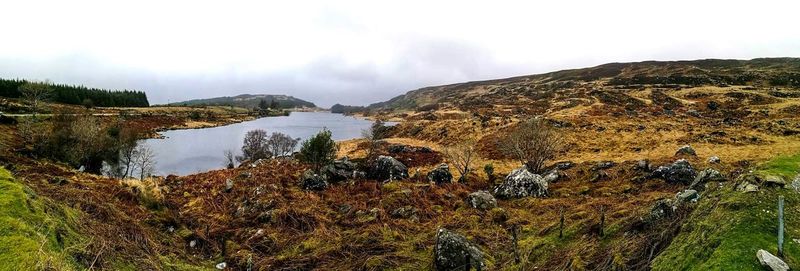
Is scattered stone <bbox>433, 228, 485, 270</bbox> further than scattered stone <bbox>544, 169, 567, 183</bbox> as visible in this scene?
No

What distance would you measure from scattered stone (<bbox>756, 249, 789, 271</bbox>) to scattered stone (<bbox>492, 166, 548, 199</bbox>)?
12.5m

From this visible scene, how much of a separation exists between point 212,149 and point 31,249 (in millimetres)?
70233

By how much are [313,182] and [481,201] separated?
319 inches

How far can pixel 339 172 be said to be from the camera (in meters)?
20.9

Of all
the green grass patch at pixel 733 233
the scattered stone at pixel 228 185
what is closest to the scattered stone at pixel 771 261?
the green grass patch at pixel 733 233

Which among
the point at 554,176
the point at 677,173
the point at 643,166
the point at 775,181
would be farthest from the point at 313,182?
the point at 643,166

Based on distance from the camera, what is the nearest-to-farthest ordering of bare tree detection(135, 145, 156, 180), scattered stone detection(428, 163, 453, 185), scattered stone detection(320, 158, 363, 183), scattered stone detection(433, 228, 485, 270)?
scattered stone detection(433, 228, 485, 270) → scattered stone detection(320, 158, 363, 183) → scattered stone detection(428, 163, 453, 185) → bare tree detection(135, 145, 156, 180)

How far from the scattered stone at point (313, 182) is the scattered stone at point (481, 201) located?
23.3ft

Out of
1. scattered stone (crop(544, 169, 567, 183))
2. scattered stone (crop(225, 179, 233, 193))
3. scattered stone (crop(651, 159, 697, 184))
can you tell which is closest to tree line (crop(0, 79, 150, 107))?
scattered stone (crop(225, 179, 233, 193))

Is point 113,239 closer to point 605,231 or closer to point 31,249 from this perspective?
point 31,249

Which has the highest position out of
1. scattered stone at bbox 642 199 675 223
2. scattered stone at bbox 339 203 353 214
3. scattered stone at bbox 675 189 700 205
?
scattered stone at bbox 675 189 700 205

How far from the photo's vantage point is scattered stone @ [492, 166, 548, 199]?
17.4 m

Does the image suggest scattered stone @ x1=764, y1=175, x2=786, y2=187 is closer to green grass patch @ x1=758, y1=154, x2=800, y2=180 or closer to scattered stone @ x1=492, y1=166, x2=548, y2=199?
green grass patch @ x1=758, y1=154, x2=800, y2=180

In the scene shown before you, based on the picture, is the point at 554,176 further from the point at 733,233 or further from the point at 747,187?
the point at 733,233
